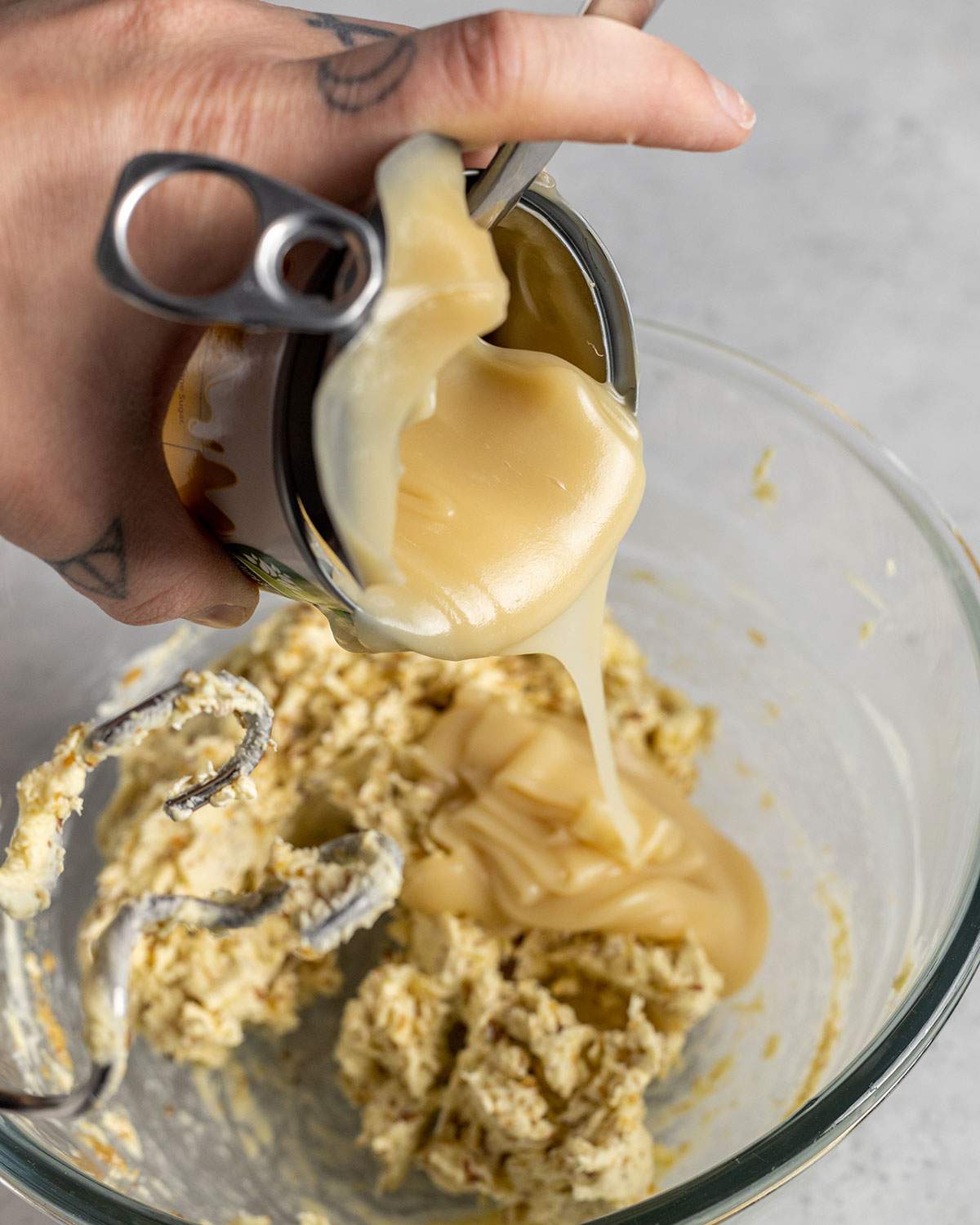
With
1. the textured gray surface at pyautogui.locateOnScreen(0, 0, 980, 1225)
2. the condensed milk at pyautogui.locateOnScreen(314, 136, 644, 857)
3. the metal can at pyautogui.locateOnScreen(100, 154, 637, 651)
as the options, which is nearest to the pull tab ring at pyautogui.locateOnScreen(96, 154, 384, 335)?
the metal can at pyautogui.locateOnScreen(100, 154, 637, 651)

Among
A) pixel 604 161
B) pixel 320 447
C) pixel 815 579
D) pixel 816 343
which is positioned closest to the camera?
pixel 320 447

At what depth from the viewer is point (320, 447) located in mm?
756

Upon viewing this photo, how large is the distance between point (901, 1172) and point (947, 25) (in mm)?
2227

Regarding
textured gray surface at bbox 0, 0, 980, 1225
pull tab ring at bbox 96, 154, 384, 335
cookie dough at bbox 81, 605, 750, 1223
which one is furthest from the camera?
textured gray surface at bbox 0, 0, 980, 1225

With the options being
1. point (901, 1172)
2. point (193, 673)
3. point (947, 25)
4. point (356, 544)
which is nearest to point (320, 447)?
point (356, 544)

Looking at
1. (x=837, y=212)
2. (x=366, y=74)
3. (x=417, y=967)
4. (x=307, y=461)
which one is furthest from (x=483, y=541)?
(x=837, y=212)

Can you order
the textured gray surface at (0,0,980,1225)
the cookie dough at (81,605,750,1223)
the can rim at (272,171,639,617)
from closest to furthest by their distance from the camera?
the can rim at (272,171,639,617) → the cookie dough at (81,605,750,1223) → the textured gray surface at (0,0,980,1225)

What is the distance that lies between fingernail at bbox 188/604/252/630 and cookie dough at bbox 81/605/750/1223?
270 mm

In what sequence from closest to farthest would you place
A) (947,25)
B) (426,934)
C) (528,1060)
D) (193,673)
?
1. (193,673)
2. (528,1060)
3. (426,934)
4. (947,25)

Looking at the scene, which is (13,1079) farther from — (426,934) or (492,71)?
(492,71)

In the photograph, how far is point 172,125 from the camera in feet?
2.72

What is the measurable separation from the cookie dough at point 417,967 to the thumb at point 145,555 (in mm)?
390

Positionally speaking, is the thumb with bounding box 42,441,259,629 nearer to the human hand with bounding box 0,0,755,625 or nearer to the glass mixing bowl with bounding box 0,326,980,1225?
the human hand with bounding box 0,0,755,625

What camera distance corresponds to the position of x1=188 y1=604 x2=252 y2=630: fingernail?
1.19 m
